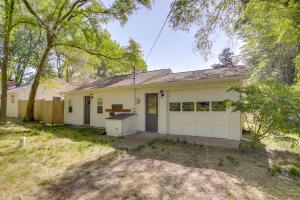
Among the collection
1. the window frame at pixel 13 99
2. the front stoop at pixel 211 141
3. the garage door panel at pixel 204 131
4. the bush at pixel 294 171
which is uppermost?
the window frame at pixel 13 99

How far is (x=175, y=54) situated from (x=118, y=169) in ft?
33.9

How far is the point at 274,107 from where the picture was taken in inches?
207

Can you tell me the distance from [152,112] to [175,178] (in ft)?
19.2

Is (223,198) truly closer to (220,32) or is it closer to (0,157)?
(0,157)

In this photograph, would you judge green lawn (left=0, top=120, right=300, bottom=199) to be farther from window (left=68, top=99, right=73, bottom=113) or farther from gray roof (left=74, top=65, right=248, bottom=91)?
window (left=68, top=99, right=73, bottom=113)

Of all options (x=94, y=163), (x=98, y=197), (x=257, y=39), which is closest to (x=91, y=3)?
(x=257, y=39)

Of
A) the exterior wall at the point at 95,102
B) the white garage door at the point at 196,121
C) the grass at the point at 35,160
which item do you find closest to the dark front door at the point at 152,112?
the white garage door at the point at 196,121

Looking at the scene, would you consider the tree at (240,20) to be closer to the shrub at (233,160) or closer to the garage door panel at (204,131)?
the garage door panel at (204,131)

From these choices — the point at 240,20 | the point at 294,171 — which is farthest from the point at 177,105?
→ the point at 294,171

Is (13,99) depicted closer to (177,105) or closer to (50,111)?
(50,111)

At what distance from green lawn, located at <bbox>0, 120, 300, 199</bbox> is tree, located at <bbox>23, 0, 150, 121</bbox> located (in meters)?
8.18

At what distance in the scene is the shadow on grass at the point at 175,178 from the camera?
3.48 m

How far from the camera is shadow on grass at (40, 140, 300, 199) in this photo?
3.48 metres

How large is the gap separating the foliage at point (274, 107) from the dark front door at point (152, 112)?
414 centimetres
